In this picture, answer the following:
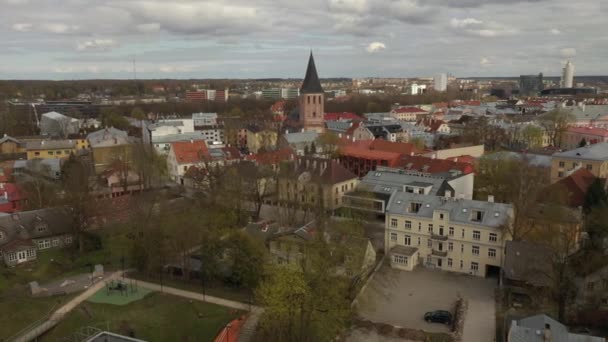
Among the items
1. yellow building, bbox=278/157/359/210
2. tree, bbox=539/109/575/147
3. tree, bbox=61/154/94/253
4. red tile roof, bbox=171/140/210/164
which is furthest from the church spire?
tree, bbox=61/154/94/253

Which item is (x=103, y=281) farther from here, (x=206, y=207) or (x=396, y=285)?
→ (x=396, y=285)

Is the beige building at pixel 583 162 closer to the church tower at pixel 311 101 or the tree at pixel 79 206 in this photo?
the church tower at pixel 311 101

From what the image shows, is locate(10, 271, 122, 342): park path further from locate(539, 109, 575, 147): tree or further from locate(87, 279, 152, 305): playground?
locate(539, 109, 575, 147): tree

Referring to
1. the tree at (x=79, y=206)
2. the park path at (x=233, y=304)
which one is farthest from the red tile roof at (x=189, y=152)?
the park path at (x=233, y=304)

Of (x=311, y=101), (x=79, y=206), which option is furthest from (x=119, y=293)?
(x=311, y=101)

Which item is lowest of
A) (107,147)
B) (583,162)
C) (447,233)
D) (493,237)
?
(447,233)

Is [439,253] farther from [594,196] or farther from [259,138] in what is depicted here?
[259,138]
